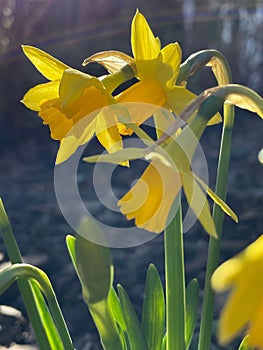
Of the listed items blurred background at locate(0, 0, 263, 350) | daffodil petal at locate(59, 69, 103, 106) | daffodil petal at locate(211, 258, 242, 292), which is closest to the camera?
daffodil petal at locate(211, 258, 242, 292)

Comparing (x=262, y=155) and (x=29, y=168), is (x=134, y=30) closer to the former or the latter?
(x=262, y=155)

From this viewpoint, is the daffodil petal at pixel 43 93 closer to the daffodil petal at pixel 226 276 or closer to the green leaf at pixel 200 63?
the green leaf at pixel 200 63

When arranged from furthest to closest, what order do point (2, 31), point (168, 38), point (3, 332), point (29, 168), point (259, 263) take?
point (168, 38), point (2, 31), point (29, 168), point (3, 332), point (259, 263)

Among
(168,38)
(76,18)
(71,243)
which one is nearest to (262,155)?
(71,243)

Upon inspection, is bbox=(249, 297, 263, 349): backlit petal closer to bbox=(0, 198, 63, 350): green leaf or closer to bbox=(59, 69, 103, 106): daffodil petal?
bbox=(59, 69, 103, 106): daffodil petal

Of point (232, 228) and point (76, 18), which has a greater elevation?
point (76, 18)

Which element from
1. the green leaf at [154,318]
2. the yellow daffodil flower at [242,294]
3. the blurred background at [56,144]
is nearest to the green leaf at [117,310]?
the green leaf at [154,318]

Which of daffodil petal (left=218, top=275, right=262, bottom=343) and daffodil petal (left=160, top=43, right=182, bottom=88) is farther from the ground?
daffodil petal (left=160, top=43, right=182, bottom=88)

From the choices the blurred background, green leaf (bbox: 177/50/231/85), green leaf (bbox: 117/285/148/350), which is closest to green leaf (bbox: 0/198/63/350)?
green leaf (bbox: 117/285/148/350)
